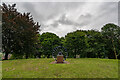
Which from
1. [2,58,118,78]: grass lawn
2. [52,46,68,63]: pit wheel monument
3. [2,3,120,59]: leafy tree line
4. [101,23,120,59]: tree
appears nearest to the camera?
[2,58,118,78]: grass lawn

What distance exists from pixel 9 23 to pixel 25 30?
2215mm

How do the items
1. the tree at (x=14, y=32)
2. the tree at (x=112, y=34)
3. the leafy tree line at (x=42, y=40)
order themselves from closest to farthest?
the tree at (x=14, y=32), the leafy tree line at (x=42, y=40), the tree at (x=112, y=34)

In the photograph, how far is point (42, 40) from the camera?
69.1 ft

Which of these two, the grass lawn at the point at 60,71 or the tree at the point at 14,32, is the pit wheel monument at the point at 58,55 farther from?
the tree at the point at 14,32

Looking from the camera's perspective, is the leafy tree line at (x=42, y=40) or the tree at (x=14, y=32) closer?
the tree at (x=14, y=32)

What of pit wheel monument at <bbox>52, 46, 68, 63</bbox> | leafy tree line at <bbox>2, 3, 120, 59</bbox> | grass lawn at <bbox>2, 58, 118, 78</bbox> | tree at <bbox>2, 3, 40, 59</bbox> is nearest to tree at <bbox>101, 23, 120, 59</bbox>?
leafy tree line at <bbox>2, 3, 120, 59</bbox>

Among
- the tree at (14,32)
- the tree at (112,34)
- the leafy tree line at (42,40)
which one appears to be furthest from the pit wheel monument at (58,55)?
the tree at (112,34)

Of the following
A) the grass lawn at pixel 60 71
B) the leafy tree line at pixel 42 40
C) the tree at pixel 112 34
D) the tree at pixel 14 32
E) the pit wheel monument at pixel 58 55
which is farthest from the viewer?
the tree at pixel 112 34

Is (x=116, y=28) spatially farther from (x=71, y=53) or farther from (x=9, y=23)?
(x=9, y=23)

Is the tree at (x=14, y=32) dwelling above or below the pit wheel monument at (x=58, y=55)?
above

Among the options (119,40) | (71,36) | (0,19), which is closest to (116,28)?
(119,40)

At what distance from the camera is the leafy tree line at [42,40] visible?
10.3 metres

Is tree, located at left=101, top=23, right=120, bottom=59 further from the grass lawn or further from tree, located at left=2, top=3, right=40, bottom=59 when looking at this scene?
tree, located at left=2, top=3, right=40, bottom=59

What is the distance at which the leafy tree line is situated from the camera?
10289mm
